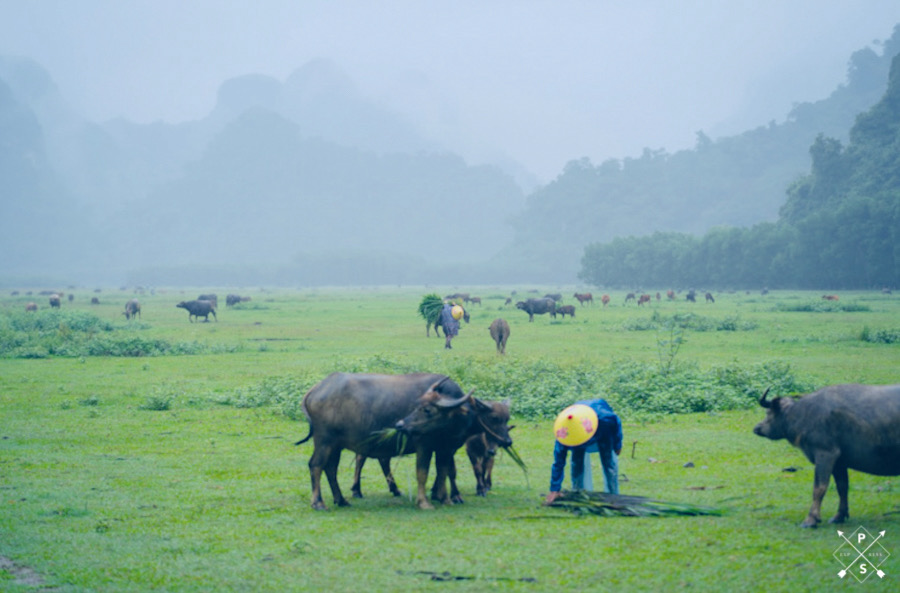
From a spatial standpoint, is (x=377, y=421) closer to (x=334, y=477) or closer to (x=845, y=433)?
(x=334, y=477)

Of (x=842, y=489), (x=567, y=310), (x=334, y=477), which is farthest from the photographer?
(x=567, y=310)

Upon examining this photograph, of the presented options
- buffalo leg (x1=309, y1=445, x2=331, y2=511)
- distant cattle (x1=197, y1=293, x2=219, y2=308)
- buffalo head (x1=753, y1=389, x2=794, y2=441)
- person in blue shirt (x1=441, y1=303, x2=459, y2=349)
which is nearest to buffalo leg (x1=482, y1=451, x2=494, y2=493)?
buffalo leg (x1=309, y1=445, x2=331, y2=511)

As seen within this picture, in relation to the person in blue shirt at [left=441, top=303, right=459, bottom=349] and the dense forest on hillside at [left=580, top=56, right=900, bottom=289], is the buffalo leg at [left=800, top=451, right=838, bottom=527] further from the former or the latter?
the dense forest on hillside at [left=580, top=56, right=900, bottom=289]

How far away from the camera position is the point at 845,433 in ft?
28.0

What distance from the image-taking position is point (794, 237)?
8169 centimetres

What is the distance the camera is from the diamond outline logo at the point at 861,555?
287 inches

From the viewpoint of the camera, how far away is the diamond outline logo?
7.29 metres

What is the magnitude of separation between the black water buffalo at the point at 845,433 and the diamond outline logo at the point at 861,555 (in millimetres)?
476

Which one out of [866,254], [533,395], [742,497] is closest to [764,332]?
[533,395]

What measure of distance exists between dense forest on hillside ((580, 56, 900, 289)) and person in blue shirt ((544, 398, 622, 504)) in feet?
220

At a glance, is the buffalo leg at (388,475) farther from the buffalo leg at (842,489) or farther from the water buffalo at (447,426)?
the buffalo leg at (842,489)

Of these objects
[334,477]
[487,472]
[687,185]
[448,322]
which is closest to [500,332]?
[448,322]

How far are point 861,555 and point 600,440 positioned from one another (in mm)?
2898

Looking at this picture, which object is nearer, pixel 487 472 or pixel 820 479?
pixel 820 479
